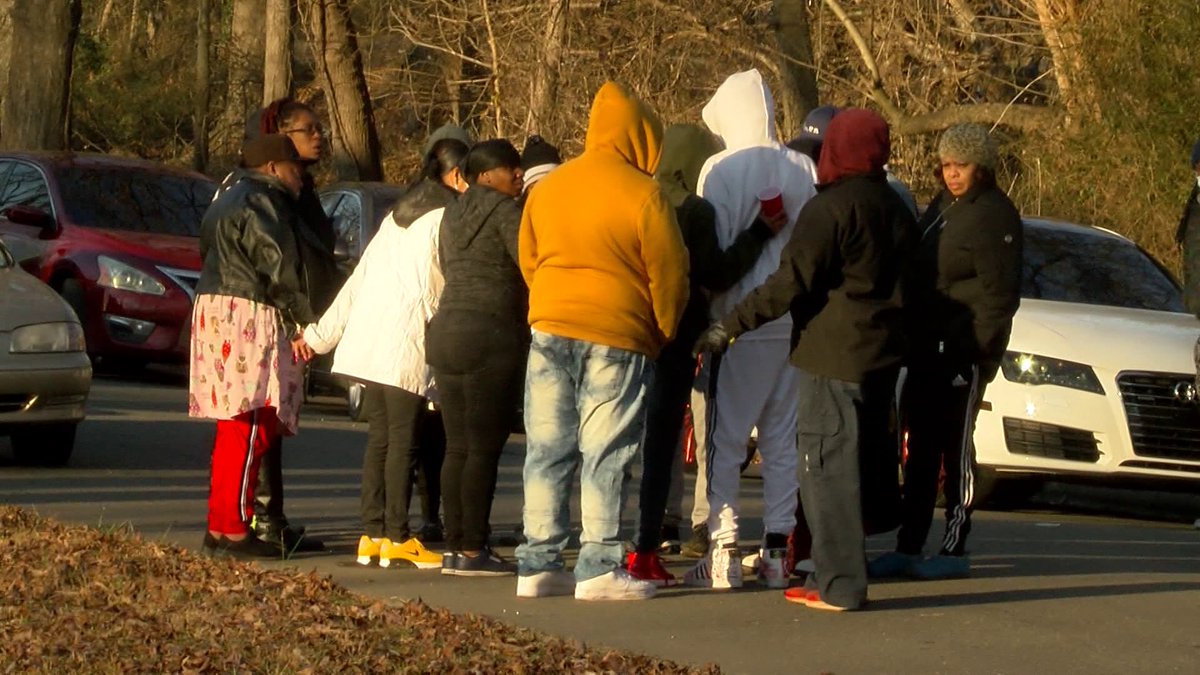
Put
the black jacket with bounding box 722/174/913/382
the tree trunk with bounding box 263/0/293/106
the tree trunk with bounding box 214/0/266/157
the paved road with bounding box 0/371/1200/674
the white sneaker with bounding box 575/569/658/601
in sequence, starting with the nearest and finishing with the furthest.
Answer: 1. the paved road with bounding box 0/371/1200/674
2. the black jacket with bounding box 722/174/913/382
3. the white sneaker with bounding box 575/569/658/601
4. the tree trunk with bounding box 263/0/293/106
5. the tree trunk with bounding box 214/0/266/157

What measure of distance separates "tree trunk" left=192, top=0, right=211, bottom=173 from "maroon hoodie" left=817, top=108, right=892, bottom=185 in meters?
25.8

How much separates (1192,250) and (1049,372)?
1073 mm

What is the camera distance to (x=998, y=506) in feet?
38.9

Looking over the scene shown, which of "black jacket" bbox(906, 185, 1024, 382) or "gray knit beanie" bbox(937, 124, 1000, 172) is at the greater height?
"gray knit beanie" bbox(937, 124, 1000, 172)

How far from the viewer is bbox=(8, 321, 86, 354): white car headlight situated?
11453 millimetres

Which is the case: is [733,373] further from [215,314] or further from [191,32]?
[191,32]

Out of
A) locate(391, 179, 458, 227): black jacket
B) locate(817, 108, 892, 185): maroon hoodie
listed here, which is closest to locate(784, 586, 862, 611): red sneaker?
locate(817, 108, 892, 185): maroon hoodie

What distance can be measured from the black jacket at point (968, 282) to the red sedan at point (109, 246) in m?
8.86

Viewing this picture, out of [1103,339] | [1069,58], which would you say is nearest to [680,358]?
[1103,339]

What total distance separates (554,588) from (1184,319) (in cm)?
522

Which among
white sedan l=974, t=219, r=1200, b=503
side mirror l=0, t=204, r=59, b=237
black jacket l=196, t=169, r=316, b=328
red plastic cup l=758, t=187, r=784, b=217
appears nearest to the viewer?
red plastic cup l=758, t=187, r=784, b=217

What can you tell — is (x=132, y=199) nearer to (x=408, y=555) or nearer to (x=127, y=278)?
(x=127, y=278)

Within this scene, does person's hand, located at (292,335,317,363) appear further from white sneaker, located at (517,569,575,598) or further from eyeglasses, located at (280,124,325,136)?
white sneaker, located at (517,569,575,598)

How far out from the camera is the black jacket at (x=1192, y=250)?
10250 millimetres
